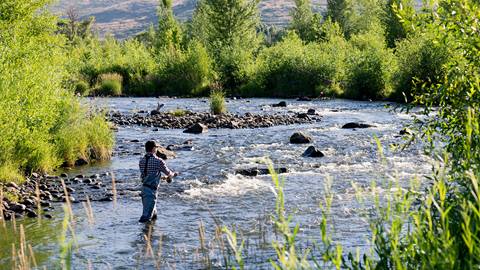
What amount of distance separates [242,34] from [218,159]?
164 feet

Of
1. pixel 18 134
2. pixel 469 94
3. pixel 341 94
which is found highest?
pixel 469 94

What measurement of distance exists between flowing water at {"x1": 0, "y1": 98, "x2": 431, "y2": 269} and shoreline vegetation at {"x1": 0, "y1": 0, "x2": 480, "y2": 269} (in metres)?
0.50

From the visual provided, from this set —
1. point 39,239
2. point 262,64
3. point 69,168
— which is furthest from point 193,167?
point 262,64

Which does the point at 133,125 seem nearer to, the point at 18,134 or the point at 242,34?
the point at 18,134

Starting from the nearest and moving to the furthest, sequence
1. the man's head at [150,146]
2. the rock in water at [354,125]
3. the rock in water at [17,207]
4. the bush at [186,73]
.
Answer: the man's head at [150,146], the rock in water at [17,207], the rock in water at [354,125], the bush at [186,73]

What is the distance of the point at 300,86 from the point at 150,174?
4009 cm

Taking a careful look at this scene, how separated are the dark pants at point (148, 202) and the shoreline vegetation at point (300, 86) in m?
1.47

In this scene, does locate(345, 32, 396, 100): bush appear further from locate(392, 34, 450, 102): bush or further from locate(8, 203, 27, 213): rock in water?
locate(8, 203, 27, 213): rock in water

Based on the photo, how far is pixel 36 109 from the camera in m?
19.7

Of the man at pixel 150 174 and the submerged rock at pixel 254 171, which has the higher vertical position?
the man at pixel 150 174

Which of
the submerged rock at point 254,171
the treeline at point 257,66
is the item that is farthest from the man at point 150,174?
the treeline at point 257,66

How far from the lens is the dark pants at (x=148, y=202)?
14.3m

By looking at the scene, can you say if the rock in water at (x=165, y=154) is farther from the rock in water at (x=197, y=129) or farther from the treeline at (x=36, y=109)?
the rock in water at (x=197, y=129)

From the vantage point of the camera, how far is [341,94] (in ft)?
167
